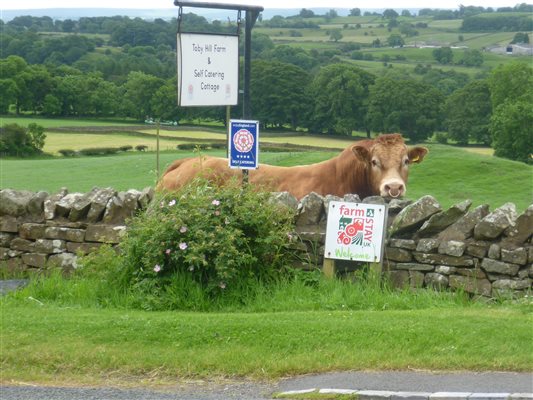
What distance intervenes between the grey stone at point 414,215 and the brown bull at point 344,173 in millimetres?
2312

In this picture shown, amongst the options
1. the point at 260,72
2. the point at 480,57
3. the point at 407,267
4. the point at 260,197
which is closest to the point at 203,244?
the point at 260,197

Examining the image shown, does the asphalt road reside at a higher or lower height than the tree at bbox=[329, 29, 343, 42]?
lower

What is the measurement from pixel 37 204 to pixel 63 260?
3.17ft

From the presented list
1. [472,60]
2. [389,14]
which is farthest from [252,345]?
[389,14]

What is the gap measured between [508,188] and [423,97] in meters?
12.0

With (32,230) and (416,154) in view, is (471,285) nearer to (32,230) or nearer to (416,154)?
(416,154)

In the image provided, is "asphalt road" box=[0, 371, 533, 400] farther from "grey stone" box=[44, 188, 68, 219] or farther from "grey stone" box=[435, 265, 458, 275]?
"grey stone" box=[44, 188, 68, 219]

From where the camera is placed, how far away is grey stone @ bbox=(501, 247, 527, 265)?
1090 centimetres

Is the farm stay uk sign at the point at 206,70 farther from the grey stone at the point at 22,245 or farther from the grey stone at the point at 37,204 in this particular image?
the grey stone at the point at 22,245

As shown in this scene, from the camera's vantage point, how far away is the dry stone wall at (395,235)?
11.0 meters

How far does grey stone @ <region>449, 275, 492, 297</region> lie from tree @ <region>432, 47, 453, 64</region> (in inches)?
3282

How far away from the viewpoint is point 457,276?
1117 cm

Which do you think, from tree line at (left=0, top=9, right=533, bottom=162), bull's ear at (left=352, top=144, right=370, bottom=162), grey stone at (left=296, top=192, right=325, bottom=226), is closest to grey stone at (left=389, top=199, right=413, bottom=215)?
grey stone at (left=296, top=192, right=325, bottom=226)

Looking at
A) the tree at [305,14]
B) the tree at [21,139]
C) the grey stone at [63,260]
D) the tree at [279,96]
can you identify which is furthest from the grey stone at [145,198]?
the tree at [305,14]
